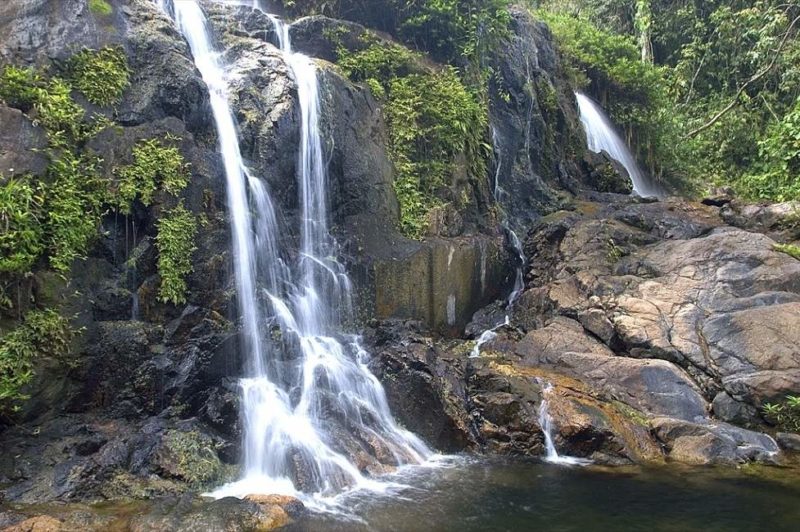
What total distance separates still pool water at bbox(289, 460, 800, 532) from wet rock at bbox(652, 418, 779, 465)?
12.2 inches

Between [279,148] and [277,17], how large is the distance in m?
5.58

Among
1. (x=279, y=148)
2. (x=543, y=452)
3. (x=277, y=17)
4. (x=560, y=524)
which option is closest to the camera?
(x=560, y=524)

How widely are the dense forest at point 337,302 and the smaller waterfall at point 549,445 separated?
42 mm

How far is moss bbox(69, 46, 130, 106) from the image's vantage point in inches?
382

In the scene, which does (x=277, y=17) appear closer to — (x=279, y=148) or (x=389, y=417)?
(x=279, y=148)

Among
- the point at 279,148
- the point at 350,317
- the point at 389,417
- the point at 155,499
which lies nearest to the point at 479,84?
the point at 279,148

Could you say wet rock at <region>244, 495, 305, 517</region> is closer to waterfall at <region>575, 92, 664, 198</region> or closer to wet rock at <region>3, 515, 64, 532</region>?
wet rock at <region>3, 515, 64, 532</region>

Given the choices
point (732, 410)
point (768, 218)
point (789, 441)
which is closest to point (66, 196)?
point (732, 410)

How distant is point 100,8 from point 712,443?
12191 millimetres

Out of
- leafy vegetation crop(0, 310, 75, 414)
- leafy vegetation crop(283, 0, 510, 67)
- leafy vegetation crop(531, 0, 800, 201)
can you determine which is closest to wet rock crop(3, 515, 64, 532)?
leafy vegetation crop(0, 310, 75, 414)

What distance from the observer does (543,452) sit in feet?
30.6

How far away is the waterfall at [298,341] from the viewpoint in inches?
336

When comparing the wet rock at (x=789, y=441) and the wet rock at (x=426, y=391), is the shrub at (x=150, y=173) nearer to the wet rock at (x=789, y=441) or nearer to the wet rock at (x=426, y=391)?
the wet rock at (x=426, y=391)

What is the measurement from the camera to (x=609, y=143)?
21.1 m
